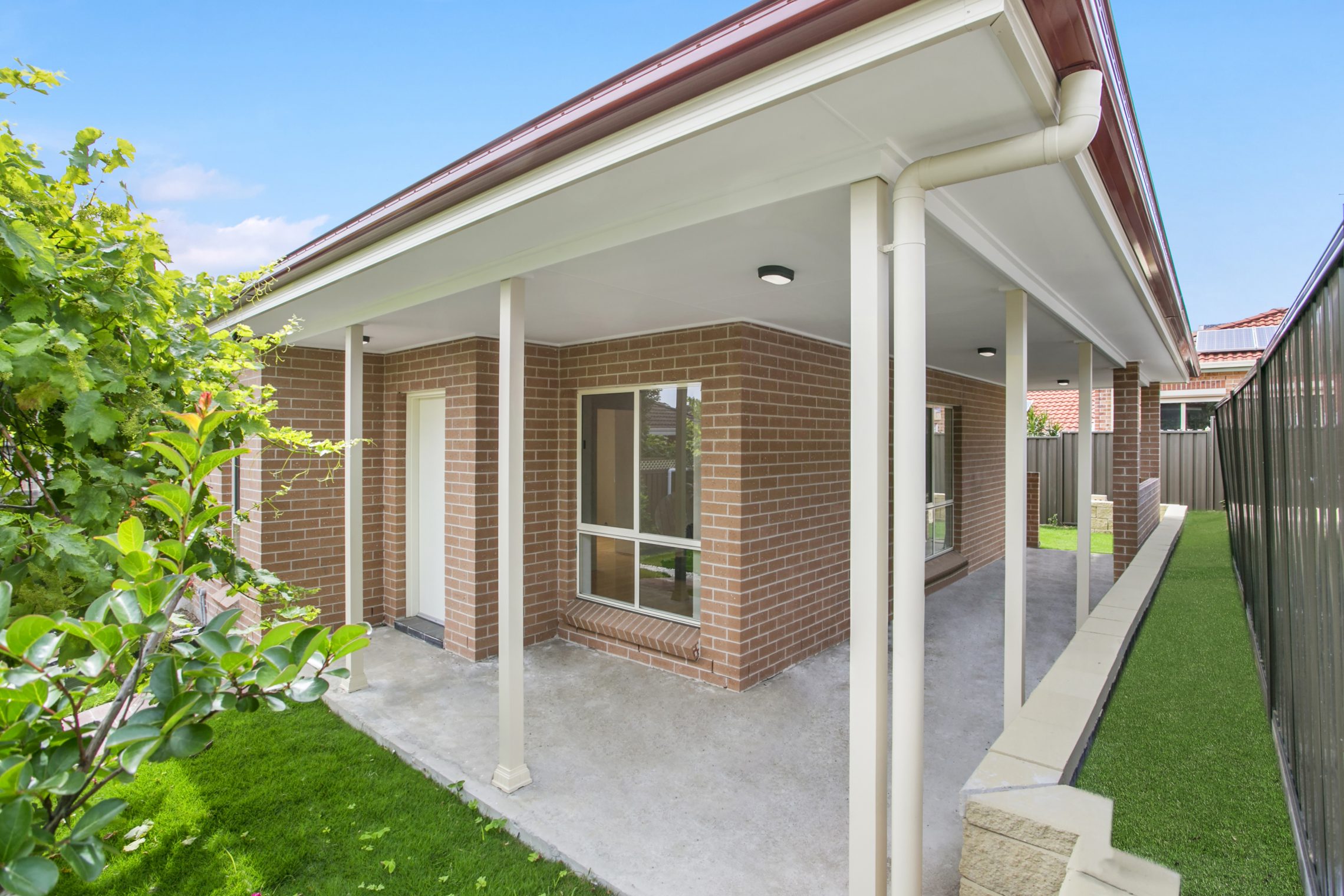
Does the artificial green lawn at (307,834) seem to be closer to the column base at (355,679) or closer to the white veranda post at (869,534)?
the column base at (355,679)

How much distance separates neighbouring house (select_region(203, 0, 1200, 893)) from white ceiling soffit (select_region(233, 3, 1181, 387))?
0.7 inches

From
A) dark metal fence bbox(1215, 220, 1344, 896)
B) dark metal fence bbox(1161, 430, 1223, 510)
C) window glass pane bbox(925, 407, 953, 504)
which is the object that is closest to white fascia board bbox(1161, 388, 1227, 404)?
dark metal fence bbox(1161, 430, 1223, 510)

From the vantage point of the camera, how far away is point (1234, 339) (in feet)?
48.8

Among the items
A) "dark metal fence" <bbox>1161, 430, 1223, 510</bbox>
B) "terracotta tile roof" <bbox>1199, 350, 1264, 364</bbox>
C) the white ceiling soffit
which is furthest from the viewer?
"dark metal fence" <bbox>1161, 430, 1223, 510</bbox>

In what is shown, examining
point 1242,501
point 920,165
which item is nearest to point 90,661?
point 920,165

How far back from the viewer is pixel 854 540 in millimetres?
2189

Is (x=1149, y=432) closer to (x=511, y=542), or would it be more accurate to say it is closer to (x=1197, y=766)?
(x=1197, y=766)

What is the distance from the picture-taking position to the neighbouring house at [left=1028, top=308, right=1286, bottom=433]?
1268 centimetres

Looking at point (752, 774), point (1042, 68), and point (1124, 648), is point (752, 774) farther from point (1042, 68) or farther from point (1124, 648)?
point (1042, 68)

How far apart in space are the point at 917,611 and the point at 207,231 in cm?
4818

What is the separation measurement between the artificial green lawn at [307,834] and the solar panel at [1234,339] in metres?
16.6

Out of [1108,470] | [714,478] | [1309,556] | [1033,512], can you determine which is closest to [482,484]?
[714,478]

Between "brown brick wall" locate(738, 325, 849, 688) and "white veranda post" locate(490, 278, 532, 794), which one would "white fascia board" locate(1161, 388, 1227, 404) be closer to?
"brown brick wall" locate(738, 325, 849, 688)

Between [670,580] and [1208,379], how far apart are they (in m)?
14.8
